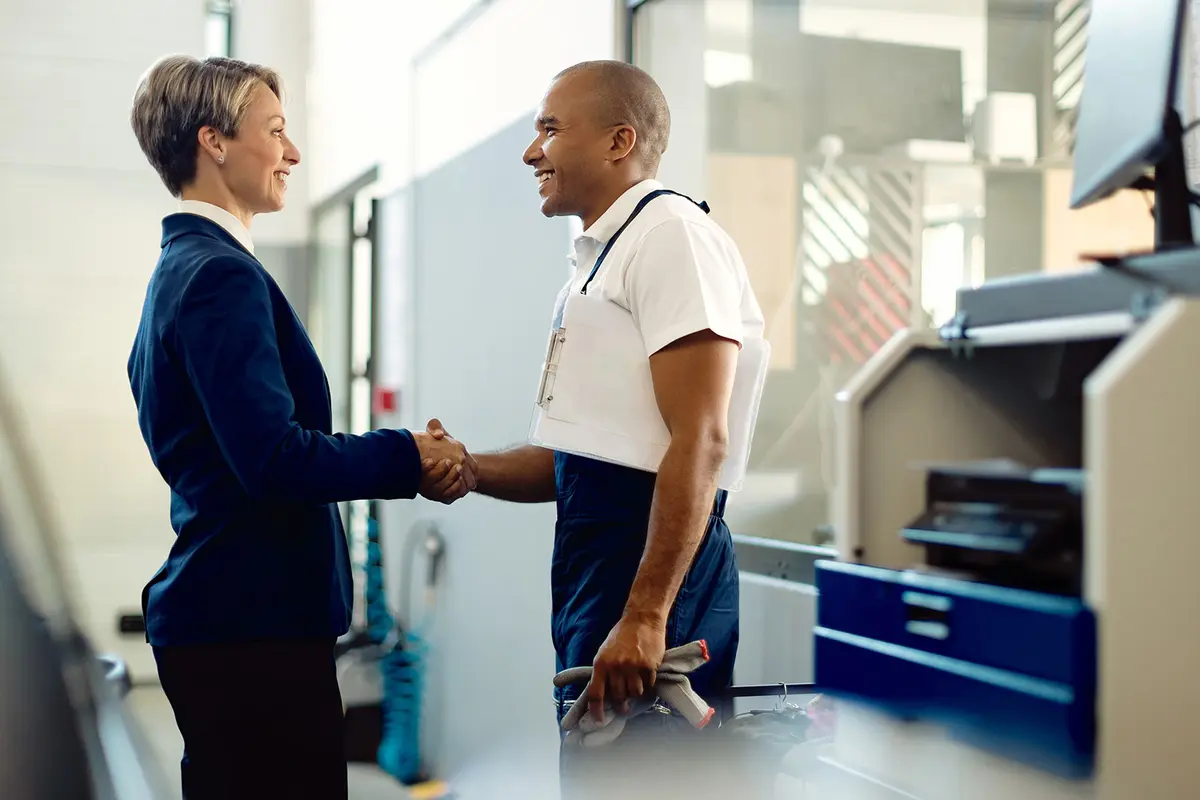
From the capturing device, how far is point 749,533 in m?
2.58

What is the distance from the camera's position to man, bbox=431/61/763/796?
154 cm

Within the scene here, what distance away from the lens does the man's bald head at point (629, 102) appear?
183 cm

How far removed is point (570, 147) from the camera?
72.1 inches

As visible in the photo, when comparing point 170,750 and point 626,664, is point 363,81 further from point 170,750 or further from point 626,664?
point 626,664

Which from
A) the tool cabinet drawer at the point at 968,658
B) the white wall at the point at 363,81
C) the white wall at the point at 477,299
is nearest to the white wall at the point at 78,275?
the white wall at the point at 363,81

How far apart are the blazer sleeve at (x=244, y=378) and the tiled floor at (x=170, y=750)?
2.15m

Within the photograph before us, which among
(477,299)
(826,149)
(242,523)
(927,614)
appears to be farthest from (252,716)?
(477,299)

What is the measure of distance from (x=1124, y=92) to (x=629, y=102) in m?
0.76

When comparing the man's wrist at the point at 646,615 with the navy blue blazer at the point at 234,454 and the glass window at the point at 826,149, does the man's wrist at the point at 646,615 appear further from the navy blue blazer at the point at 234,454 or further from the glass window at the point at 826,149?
the glass window at the point at 826,149

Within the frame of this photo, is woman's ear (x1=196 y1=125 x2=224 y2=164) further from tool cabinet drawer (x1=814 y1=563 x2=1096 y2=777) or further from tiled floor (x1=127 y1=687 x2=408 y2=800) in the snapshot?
tiled floor (x1=127 y1=687 x2=408 y2=800)

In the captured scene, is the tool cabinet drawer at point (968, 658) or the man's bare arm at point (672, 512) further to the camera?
the man's bare arm at point (672, 512)

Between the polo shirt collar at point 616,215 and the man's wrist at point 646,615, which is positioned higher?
the polo shirt collar at point 616,215

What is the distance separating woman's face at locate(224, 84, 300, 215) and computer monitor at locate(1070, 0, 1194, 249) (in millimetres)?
1120

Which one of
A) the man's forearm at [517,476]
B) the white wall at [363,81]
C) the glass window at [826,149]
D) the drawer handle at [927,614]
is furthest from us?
the white wall at [363,81]
